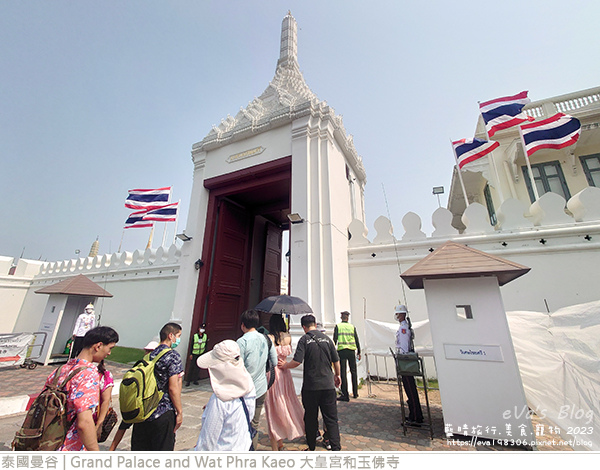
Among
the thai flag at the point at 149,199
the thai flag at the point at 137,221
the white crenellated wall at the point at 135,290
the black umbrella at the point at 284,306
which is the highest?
the thai flag at the point at 149,199

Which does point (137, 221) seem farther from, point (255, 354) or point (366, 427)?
point (366, 427)

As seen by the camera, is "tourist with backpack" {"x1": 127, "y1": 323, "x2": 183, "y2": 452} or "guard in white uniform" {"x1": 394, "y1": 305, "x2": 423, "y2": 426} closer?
"tourist with backpack" {"x1": 127, "y1": 323, "x2": 183, "y2": 452}

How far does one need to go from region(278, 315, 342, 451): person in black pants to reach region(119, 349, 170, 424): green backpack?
158cm

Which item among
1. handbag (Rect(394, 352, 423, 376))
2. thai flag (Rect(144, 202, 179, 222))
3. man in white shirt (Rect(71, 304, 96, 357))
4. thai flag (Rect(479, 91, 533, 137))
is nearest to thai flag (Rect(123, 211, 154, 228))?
thai flag (Rect(144, 202, 179, 222))

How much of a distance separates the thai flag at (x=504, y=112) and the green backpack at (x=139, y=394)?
449 inches

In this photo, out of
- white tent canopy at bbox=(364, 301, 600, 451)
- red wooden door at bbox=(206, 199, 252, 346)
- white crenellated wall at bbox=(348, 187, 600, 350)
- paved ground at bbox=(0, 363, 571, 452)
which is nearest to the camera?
white tent canopy at bbox=(364, 301, 600, 451)

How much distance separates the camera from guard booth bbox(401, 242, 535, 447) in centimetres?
330

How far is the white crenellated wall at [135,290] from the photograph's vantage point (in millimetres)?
10461

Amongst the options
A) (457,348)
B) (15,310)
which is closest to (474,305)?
(457,348)

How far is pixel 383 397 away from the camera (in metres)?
5.32

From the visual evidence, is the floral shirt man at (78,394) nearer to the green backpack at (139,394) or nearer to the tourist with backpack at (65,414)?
the tourist with backpack at (65,414)

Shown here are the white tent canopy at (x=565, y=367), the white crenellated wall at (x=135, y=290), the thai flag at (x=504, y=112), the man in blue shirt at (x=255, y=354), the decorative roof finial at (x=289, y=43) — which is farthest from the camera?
the decorative roof finial at (x=289, y=43)

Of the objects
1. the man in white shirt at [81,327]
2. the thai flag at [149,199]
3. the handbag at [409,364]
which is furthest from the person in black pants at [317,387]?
the thai flag at [149,199]

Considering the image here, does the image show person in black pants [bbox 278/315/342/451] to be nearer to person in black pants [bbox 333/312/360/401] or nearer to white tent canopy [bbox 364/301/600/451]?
person in black pants [bbox 333/312/360/401]
